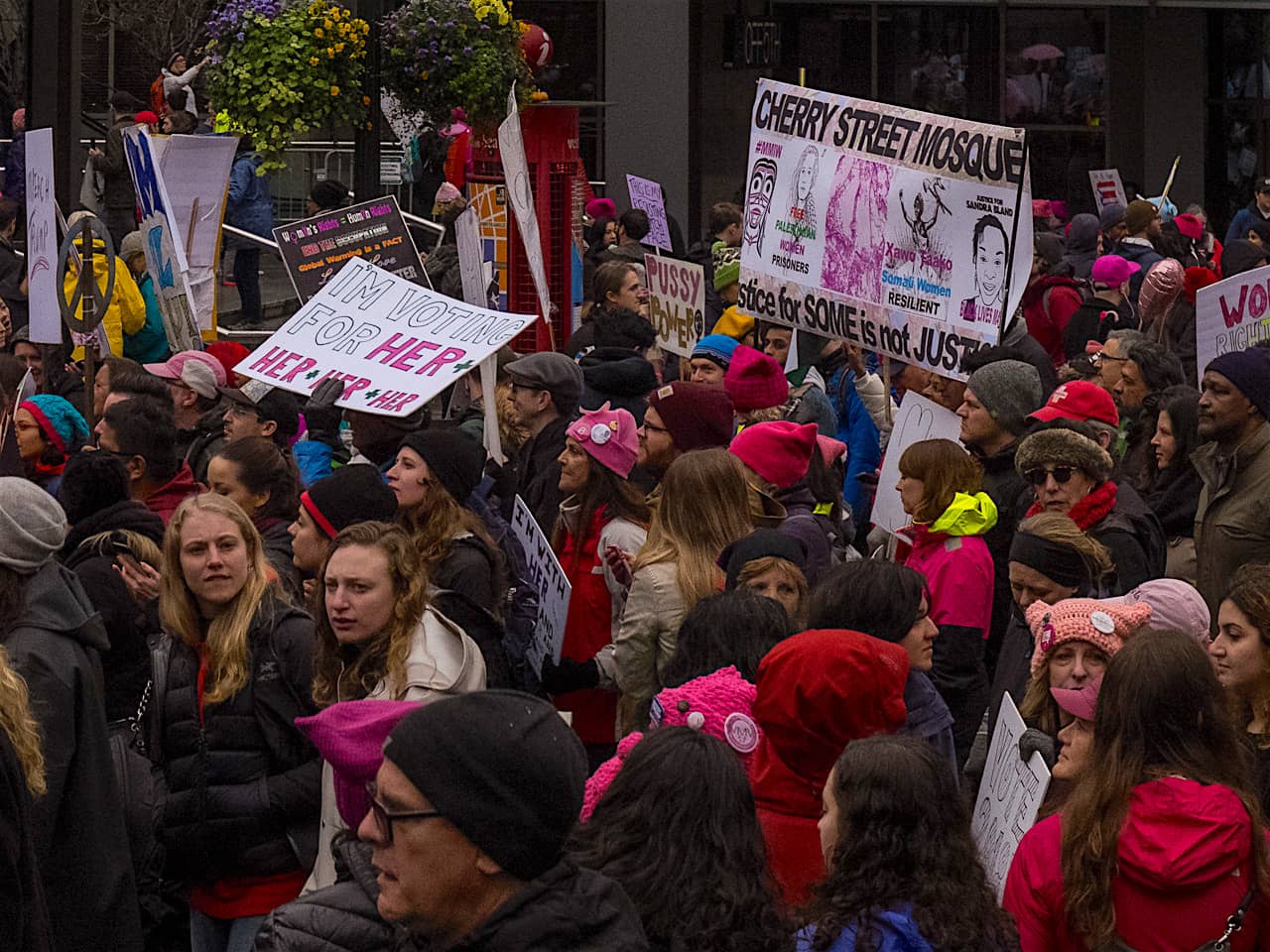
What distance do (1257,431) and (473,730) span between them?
471cm

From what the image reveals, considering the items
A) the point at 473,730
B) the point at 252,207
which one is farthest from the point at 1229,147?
the point at 473,730

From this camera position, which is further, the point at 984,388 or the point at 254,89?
the point at 254,89

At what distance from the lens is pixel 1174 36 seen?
83.6 feet

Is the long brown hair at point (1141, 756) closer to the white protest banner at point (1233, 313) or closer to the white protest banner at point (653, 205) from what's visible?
the white protest banner at point (1233, 313)

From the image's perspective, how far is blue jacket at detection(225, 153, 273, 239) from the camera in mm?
14648

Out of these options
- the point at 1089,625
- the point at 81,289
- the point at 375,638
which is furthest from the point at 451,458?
the point at 81,289

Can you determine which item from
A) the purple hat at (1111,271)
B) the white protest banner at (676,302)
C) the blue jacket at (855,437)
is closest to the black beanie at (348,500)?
the blue jacket at (855,437)

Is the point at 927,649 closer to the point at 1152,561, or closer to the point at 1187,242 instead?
the point at 1152,561

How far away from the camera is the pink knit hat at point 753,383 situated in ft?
25.0

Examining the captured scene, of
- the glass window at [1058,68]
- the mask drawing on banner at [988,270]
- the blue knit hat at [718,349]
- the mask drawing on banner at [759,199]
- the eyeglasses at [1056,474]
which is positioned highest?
the glass window at [1058,68]

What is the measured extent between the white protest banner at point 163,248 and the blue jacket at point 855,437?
306 cm

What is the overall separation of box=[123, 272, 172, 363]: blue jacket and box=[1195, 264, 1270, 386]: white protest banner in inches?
221

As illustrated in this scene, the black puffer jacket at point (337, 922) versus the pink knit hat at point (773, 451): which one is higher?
the pink knit hat at point (773, 451)

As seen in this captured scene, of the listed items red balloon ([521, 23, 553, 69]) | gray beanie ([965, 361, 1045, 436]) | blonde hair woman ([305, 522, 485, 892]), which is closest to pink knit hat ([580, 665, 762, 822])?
blonde hair woman ([305, 522, 485, 892])
